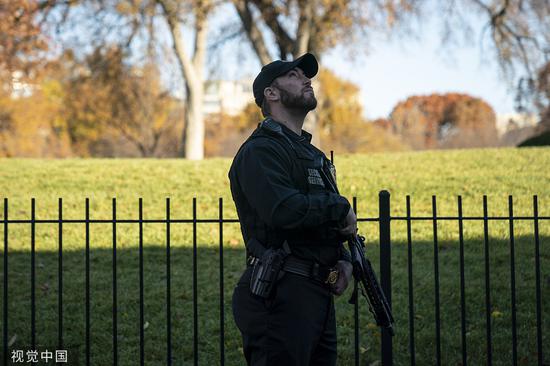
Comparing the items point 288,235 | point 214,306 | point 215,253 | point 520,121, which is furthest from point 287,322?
point 520,121

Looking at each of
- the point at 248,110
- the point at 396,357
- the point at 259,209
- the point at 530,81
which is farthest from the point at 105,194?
the point at 248,110

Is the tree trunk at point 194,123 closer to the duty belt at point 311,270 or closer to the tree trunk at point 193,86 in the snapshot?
the tree trunk at point 193,86

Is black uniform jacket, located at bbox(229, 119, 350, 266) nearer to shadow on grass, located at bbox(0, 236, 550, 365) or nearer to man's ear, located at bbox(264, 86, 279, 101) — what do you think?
man's ear, located at bbox(264, 86, 279, 101)

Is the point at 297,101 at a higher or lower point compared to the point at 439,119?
lower

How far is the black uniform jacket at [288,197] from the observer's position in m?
2.94

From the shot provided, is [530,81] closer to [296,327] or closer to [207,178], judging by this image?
[207,178]

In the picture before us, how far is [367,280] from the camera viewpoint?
331 cm

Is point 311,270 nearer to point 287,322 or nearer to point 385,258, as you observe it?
point 287,322

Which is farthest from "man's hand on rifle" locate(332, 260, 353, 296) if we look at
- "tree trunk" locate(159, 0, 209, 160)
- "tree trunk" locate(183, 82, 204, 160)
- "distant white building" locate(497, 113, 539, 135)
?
"distant white building" locate(497, 113, 539, 135)

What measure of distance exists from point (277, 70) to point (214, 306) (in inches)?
174

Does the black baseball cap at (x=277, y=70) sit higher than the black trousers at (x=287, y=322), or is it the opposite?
the black baseball cap at (x=277, y=70)

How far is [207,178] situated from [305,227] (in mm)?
10456

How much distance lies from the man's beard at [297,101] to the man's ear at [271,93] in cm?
3

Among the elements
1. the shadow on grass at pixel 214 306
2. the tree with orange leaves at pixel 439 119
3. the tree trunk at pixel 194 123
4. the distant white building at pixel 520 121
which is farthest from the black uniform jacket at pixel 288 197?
the tree with orange leaves at pixel 439 119
